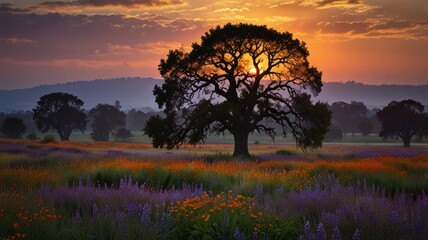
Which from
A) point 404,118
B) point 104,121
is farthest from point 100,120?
point 404,118

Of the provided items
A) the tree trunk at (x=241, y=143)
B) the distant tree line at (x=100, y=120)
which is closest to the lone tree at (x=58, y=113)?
the distant tree line at (x=100, y=120)

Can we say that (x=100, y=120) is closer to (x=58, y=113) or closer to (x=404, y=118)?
(x=58, y=113)

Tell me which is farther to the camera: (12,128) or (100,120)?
(100,120)

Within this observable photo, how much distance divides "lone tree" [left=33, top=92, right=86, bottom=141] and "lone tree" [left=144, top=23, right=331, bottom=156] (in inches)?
2084

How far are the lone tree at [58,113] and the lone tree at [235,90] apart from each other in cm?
5294

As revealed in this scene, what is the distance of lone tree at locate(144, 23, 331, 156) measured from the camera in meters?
28.0

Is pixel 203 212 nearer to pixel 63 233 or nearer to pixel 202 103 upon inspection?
pixel 63 233

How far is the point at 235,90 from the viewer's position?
29.9 metres

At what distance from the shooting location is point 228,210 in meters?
6.96

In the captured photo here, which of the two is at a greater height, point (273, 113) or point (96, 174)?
point (273, 113)

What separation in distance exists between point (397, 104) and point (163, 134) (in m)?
50.6

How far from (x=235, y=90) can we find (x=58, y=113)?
54995 millimetres

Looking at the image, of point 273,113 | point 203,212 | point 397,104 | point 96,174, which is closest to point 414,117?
point 397,104

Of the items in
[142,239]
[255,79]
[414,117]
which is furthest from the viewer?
[414,117]
